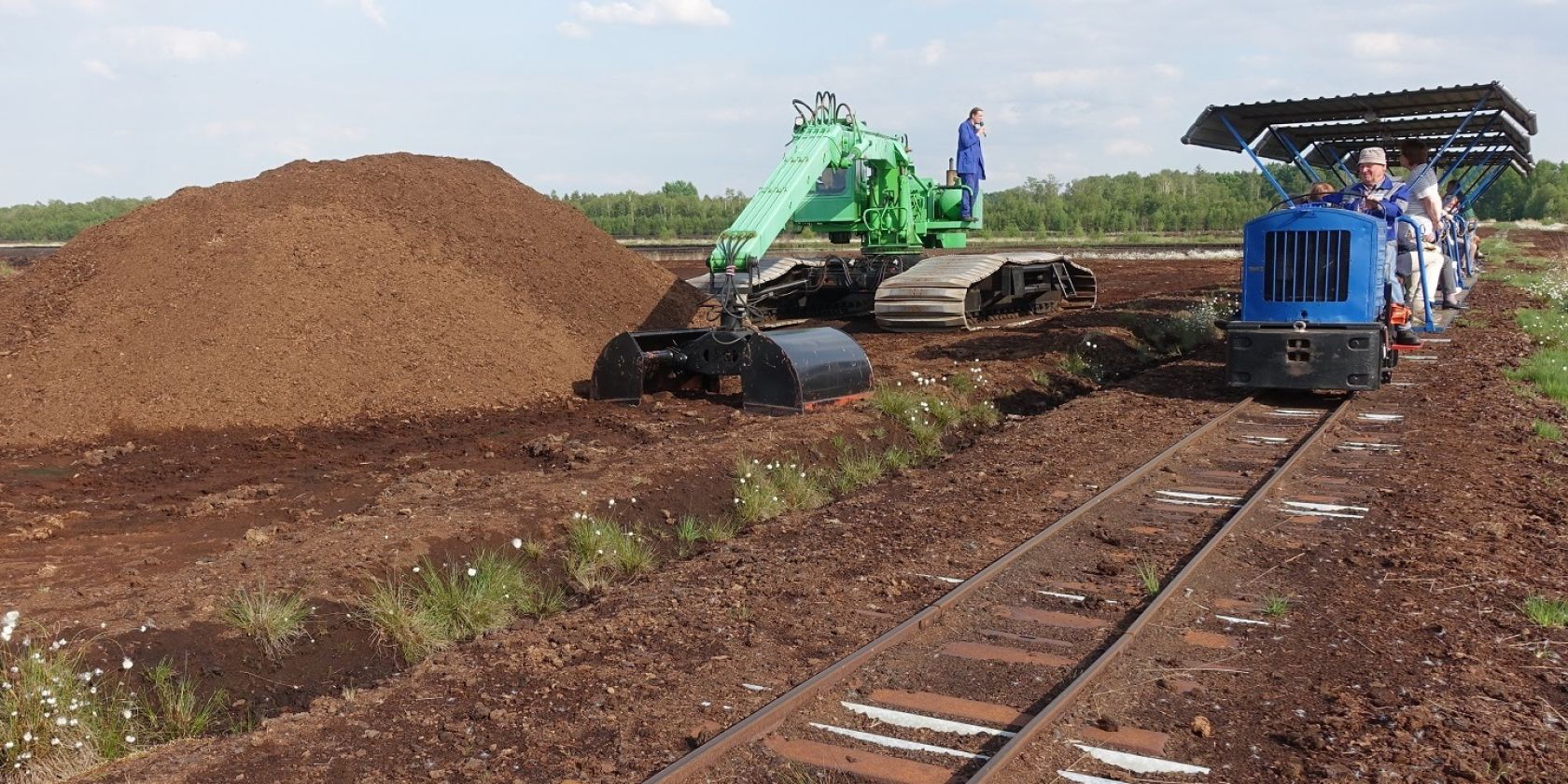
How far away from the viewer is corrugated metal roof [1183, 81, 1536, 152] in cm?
1505

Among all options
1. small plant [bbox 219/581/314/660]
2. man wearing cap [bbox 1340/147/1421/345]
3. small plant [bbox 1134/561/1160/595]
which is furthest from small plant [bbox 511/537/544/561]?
man wearing cap [bbox 1340/147/1421/345]

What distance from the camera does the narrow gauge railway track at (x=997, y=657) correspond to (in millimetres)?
4566

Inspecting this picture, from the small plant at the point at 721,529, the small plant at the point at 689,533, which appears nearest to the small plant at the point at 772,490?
the small plant at the point at 721,529

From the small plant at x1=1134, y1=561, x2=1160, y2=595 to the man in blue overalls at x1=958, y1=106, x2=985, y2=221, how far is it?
1393 cm

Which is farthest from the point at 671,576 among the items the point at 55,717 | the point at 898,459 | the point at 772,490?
the point at 898,459

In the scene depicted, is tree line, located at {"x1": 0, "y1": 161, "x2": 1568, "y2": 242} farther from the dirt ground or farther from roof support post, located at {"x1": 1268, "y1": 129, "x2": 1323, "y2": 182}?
the dirt ground

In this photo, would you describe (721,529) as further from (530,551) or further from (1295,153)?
(1295,153)

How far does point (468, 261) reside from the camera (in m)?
15.9

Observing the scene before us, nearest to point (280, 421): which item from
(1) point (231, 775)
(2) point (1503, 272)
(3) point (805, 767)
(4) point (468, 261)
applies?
(4) point (468, 261)

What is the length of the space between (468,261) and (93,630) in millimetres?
10326

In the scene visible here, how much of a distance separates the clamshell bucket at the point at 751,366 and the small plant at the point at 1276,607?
238 inches

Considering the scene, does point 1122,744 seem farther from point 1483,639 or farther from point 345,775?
point 345,775

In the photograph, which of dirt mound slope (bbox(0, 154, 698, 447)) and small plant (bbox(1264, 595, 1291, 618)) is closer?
small plant (bbox(1264, 595, 1291, 618))

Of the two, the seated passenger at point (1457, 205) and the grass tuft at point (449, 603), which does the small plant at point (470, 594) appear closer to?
the grass tuft at point (449, 603)
